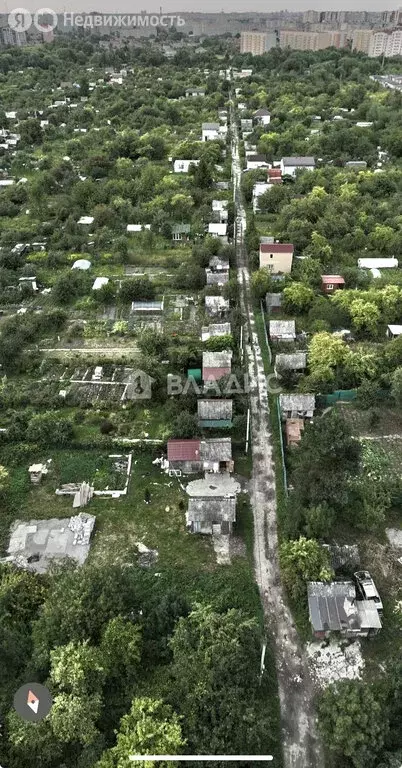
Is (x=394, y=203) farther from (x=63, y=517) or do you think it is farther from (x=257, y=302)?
(x=63, y=517)

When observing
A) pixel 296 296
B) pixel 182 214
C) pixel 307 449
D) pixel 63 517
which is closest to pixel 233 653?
pixel 307 449

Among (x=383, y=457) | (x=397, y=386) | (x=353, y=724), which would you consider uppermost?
(x=397, y=386)

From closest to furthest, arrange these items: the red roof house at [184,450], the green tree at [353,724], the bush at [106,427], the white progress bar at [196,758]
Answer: the white progress bar at [196,758] → the green tree at [353,724] → the red roof house at [184,450] → the bush at [106,427]

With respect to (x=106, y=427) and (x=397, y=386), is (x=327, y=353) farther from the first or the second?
(x=106, y=427)

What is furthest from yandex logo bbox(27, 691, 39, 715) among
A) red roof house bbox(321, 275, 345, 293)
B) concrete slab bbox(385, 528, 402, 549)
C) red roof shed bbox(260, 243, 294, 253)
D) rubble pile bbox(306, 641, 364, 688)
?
red roof shed bbox(260, 243, 294, 253)

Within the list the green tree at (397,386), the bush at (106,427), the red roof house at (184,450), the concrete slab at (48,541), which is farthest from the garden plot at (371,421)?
the concrete slab at (48,541)

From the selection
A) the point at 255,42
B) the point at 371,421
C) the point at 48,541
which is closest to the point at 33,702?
the point at 48,541

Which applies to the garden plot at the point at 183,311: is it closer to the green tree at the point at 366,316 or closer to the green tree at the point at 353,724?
the green tree at the point at 366,316
